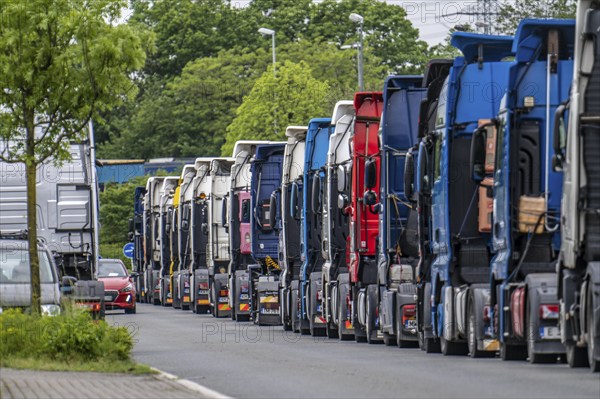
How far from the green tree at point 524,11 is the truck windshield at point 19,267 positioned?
170ft

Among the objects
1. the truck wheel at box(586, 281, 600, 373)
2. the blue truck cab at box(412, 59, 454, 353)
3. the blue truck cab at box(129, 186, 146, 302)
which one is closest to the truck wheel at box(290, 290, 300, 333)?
the blue truck cab at box(412, 59, 454, 353)

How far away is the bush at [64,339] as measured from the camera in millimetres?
19359

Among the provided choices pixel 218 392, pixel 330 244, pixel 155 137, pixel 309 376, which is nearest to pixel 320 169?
pixel 330 244

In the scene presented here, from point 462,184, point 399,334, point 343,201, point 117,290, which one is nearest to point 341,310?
point 343,201

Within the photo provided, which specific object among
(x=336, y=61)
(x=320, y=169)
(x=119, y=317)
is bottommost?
(x=119, y=317)

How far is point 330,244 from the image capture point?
94.0ft

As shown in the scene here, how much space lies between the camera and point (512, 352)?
20.4 meters

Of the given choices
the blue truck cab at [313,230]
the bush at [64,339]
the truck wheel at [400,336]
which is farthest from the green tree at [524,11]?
the bush at [64,339]

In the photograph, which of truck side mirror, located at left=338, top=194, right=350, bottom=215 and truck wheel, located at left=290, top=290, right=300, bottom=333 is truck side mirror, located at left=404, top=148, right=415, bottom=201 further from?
truck wheel, located at left=290, top=290, right=300, bottom=333

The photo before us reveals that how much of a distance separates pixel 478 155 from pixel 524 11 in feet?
193

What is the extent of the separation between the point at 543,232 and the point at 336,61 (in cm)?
7056

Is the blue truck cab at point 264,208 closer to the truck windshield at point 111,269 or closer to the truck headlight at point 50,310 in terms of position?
the truck windshield at point 111,269

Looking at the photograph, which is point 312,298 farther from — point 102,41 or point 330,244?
point 102,41

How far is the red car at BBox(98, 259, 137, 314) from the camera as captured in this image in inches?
1767
